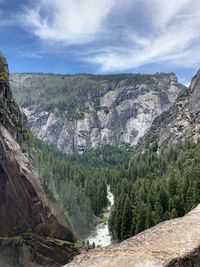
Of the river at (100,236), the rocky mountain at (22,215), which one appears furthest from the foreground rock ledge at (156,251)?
the river at (100,236)

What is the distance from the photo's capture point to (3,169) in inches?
3039

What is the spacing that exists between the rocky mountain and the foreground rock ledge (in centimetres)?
6313

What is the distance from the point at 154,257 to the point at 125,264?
1188mm

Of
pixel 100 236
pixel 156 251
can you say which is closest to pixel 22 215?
pixel 100 236

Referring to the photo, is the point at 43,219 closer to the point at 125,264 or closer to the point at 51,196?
the point at 51,196

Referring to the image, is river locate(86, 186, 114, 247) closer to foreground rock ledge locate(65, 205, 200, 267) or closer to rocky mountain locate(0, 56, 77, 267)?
rocky mountain locate(0, 56, 77, 267)

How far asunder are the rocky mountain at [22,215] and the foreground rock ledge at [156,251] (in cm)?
6313

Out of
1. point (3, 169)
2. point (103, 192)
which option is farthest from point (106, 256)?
point (103, 192)

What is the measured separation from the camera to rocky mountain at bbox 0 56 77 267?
3056 inches

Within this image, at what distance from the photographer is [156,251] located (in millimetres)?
14734

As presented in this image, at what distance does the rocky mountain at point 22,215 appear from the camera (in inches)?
3056

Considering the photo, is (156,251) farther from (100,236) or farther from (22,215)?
(100,236)

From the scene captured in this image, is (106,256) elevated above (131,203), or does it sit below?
above

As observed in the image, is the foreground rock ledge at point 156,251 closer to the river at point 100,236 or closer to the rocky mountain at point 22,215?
the rocky mountain at point 22,215
